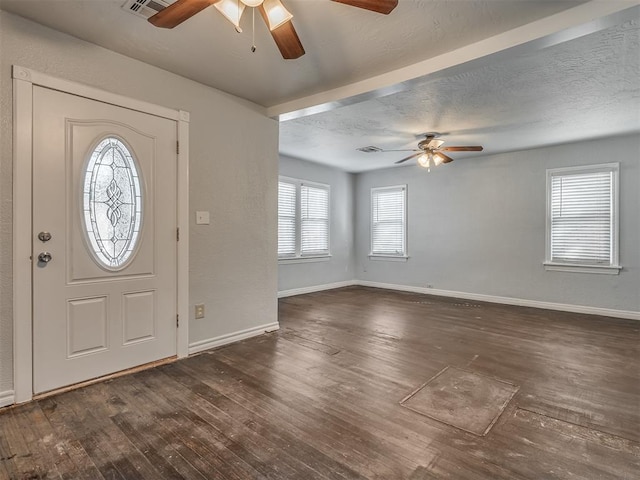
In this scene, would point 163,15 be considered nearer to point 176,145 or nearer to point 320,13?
point 320,13

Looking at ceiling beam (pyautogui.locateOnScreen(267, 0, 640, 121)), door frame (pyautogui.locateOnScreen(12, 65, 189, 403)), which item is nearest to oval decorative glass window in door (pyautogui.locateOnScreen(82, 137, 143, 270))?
door frame (pyautogui.locateOnScreen(12, 65, 189, 403))

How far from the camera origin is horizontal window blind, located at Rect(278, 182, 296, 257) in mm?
6082

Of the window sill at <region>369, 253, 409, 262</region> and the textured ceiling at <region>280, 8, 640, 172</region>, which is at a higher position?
the textured ceiling at <region>280, 8, 640, 172</region>

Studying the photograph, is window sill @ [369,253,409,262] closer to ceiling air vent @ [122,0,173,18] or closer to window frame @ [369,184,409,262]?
window frame @ [369,184,409,262]

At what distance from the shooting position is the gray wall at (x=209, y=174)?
2197 mm

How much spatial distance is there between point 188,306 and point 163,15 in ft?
7.49

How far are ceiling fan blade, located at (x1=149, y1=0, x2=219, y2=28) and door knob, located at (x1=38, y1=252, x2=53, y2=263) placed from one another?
5.58ft

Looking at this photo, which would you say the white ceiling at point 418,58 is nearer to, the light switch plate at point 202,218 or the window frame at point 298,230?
the light switch plate at point 202,218

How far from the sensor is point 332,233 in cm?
720

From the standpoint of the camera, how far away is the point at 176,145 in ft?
9.89

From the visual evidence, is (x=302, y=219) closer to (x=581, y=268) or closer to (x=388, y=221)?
(x=388, y=221)

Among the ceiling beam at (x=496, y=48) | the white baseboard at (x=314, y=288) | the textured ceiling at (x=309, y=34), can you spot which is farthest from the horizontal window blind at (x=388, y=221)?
the textured ceiling at (x=309, y=34)

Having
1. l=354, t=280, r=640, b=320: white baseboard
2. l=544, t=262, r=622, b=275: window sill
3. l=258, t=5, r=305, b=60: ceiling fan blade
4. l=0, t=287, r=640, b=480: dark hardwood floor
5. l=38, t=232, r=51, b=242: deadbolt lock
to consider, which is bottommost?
l=0, t=287, r=640, b=480: dark hardwood floor

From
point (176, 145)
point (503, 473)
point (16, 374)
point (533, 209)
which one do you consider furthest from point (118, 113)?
point (533, 209)
